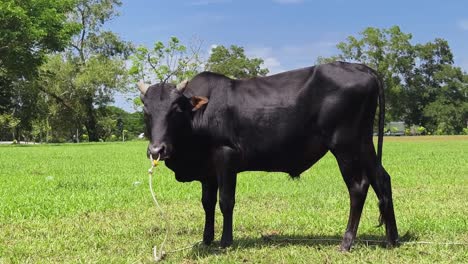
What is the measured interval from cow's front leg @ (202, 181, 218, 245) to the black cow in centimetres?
21

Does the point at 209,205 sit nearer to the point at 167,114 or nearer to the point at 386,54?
the point at 167,114

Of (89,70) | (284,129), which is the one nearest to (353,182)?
(284,129)

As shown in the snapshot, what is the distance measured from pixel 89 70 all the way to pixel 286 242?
4994 centimetres

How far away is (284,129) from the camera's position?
18.5 feet

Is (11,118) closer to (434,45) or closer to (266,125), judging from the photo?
(266,125)

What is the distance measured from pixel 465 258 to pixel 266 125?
7.53ft

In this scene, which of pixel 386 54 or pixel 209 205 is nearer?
pixel 209 205

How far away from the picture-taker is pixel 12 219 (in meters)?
7.40

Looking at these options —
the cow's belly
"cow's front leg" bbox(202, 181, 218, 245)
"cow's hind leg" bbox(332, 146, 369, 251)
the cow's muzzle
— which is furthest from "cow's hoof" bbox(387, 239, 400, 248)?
the cow's muzzle

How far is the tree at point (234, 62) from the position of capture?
83.1 metres

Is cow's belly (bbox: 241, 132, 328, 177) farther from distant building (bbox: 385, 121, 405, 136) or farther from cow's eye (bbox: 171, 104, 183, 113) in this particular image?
distant building (bbox: 385, 121, 405, 136)

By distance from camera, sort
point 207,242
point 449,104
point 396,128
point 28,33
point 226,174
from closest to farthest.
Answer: point 226,174 < point 207,242 < point 28,33 < point 396,128 < point 449,104

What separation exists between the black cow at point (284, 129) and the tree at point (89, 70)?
49.0m

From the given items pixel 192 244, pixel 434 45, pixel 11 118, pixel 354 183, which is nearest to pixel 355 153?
pixel 354 183
